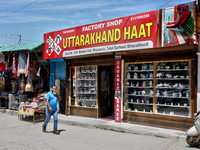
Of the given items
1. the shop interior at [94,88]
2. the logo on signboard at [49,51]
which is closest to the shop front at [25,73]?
the logo on signboard at [49,51]

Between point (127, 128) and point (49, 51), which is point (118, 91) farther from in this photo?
point (49, 51)

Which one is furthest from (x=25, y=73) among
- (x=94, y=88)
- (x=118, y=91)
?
(x=118, y=91)

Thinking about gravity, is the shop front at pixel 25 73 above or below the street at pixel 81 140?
above

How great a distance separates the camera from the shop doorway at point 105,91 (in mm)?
10148

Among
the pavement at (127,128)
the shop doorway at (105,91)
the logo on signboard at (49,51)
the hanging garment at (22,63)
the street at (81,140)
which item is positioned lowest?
the street at (81,140)

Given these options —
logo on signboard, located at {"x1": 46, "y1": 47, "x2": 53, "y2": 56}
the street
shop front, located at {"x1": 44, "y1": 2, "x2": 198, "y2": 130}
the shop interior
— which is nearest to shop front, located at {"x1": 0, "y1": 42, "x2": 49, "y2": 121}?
logo on signboard, located at {"x1": 46, "y1": 47, "x2": 53, "y2": 56}

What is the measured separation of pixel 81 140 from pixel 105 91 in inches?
155

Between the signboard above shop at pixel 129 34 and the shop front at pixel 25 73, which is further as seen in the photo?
the shop front at pixel 25 73

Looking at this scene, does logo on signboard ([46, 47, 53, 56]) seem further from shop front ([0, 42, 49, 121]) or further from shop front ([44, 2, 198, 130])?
shop front ([0, 42, 49, 121])

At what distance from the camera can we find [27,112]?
10.2m

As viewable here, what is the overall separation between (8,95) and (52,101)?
→ 277 inches

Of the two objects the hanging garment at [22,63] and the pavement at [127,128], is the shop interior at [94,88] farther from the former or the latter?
the hanging garment at [22,63]

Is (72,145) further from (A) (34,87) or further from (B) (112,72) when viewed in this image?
(A) (34,87)

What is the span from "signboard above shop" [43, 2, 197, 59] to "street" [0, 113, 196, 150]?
122 inches
